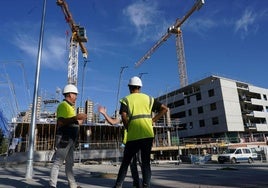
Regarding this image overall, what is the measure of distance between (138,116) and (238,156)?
2570cm

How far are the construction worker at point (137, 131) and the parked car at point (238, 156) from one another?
2437 cm

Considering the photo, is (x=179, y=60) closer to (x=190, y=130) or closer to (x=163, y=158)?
(x=190, y=130)

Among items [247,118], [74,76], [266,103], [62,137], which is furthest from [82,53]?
[62,137]

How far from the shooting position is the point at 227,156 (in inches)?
1032

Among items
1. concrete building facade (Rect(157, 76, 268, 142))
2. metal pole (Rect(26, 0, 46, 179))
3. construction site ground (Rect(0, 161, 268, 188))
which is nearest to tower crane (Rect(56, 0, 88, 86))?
concrete building facade (Rect(157, 76, 268, 142))

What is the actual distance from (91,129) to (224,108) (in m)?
27.3

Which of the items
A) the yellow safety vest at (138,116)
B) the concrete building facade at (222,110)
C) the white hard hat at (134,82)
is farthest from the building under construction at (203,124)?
the yellow safety vest at (138,116)

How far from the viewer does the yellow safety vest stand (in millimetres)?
3891

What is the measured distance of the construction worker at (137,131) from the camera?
389cm

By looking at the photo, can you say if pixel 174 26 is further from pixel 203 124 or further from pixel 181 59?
pixel 203 124

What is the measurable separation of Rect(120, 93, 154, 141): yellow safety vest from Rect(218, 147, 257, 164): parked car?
80.1 ft

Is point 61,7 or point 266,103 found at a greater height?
point 61,7

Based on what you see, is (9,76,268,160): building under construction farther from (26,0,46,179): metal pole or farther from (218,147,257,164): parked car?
(26,0,46,179): metal pole

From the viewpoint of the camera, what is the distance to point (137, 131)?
12.7 ft
